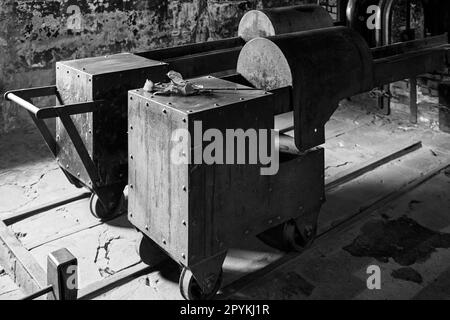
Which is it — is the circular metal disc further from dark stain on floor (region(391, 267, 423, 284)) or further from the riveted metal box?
dark stain on floor (region(391, 267, 423, 284))

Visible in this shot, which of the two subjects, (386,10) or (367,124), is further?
(367,124)

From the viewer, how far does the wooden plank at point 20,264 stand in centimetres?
226

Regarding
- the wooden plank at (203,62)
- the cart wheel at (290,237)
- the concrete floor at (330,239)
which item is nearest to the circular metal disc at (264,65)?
the wooden plank at (203,62)

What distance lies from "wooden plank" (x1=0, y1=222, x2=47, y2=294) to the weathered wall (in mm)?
1779

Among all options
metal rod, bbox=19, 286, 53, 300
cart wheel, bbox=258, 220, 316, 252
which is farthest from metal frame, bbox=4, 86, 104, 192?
cart wheel, bbox=258, 220, 316, 252

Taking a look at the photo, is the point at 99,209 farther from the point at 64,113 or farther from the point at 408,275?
the point at 408,275

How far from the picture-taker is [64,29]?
418 cm

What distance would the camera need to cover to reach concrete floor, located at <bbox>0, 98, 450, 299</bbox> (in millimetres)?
2262

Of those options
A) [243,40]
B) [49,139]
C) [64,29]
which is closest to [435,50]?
[243,40]

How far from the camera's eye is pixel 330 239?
2.64m

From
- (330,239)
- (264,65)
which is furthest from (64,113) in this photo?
(330,239)

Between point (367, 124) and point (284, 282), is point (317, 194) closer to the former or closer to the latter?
point (284, 282)

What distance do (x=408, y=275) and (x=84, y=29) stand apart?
3.14 metres

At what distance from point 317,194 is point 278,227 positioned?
0.80 ft
